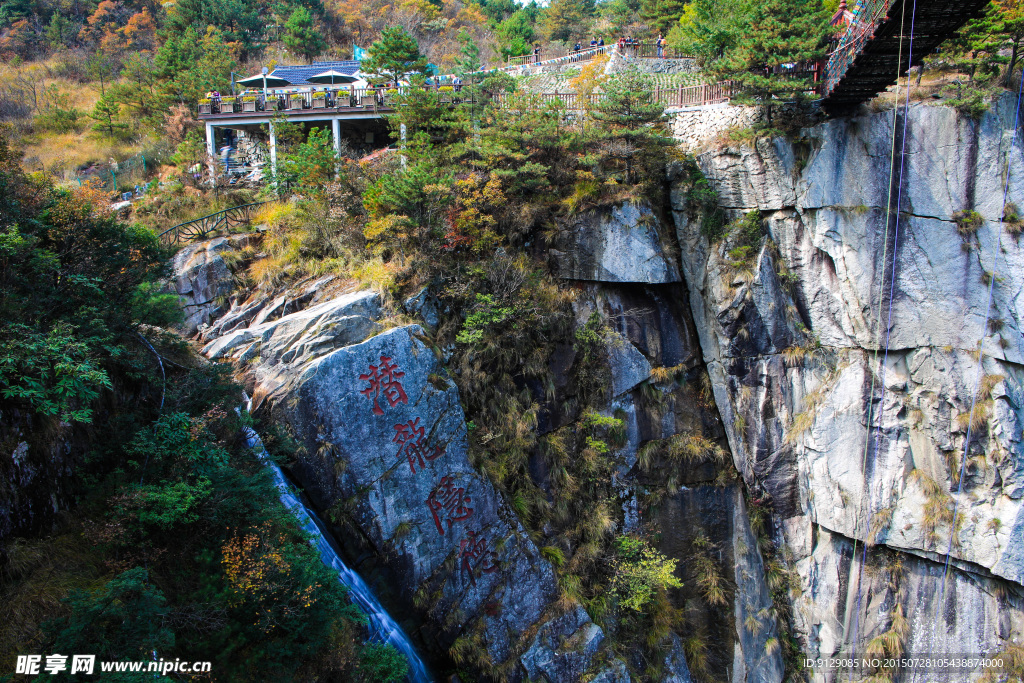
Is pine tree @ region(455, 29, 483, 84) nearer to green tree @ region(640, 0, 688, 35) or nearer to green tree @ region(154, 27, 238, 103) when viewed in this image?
green tree @ region(154, 27, 238, 103)

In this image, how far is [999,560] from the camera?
912cm

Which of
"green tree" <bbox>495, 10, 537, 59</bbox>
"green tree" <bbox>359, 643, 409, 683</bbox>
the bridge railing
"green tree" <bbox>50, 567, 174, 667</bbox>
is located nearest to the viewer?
"green tree" <bbox>50, 567, 174, 667</bbox>

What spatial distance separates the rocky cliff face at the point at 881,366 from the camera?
946 centimetres

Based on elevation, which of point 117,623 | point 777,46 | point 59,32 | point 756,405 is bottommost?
point 117,623

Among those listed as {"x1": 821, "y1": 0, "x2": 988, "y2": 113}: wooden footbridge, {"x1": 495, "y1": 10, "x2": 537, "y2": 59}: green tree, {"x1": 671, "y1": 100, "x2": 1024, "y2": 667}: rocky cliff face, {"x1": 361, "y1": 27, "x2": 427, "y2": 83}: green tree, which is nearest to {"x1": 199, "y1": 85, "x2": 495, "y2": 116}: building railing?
{"x1": 361, "y1": 27, "x2": 427, "y2": 83}: green tree

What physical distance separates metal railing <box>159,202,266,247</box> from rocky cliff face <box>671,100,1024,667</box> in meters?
11.1

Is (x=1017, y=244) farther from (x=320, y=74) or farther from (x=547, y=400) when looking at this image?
(x=320, y=74)

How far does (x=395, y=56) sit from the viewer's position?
1443cm

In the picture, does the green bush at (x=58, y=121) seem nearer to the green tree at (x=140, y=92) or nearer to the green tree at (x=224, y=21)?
the green tree at (x=140, y=92)

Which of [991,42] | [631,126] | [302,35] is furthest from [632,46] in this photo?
[302,35]

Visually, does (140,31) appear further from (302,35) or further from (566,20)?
(566,20)

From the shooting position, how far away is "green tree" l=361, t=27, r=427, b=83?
14297mm

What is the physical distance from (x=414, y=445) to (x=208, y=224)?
8.46 metres

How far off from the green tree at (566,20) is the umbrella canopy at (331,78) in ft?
40.7
